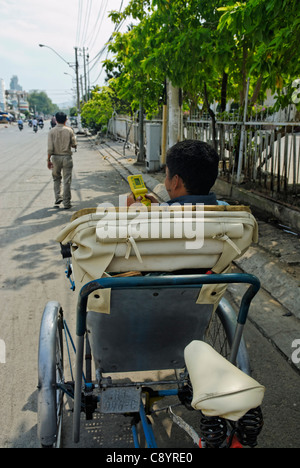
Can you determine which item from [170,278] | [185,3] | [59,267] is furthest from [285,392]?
[185,3]

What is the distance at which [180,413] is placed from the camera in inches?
96.4

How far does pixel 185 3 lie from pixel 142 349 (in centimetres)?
754

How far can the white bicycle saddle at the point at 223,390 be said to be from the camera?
42.7 inches

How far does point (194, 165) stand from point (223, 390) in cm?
121

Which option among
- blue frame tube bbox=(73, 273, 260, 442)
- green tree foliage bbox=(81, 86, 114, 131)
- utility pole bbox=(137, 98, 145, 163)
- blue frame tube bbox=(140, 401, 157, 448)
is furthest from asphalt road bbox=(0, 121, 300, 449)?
green tree foliage bbox=(81, 86, 114, 131)

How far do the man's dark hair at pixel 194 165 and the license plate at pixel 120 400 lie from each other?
1.04 meters

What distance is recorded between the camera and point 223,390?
111 centimetres

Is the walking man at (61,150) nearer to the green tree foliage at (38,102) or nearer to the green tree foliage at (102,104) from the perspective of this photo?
the green tree foliage at (102,104)

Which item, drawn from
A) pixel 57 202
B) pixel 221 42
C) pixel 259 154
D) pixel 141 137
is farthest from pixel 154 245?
pixel 141 137

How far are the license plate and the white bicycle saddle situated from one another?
69 centimetres

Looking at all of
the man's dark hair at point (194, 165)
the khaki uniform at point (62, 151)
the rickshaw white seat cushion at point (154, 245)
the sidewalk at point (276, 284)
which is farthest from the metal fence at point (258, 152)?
the rickshaw white seat cushion at point (154, 245)

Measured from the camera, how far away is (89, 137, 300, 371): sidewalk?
3.31 meters

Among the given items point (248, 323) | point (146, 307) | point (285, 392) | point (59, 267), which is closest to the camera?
point (146, 307)
